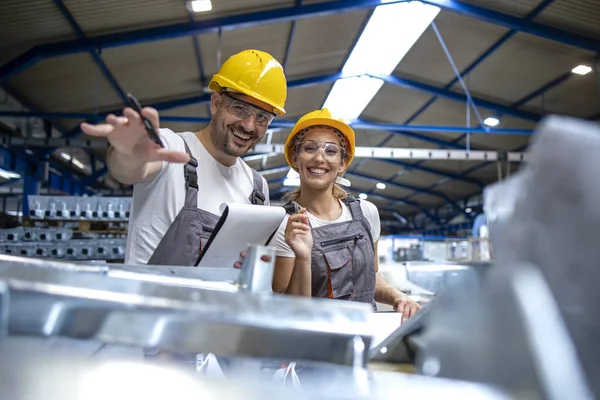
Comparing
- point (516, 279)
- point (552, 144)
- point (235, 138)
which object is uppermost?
point (235, 138)

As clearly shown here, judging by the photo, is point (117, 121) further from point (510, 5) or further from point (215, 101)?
point (510, 5)

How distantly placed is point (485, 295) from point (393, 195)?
20.4 meters

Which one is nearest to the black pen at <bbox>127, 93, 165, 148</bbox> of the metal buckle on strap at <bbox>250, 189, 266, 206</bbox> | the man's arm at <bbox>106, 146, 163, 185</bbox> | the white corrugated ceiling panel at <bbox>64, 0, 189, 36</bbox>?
the man's arm at <bbox>106, 146, 163, 185</bbox>

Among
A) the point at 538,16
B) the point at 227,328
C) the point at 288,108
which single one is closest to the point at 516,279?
the point at 227,328

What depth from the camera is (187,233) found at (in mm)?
1929

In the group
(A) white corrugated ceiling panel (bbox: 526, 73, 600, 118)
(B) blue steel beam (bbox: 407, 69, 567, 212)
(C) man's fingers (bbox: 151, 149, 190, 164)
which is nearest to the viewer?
(C) man's fingers (bbox: 151, 149, 190, 164)

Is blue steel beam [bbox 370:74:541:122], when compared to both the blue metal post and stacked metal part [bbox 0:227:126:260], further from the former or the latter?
A: the blue metal post

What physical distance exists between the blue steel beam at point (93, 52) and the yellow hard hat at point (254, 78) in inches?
170

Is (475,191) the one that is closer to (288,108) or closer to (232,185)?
(288,108)

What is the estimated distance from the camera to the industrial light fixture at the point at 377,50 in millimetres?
7609

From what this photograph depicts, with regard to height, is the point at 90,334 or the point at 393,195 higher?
the point at 393,195

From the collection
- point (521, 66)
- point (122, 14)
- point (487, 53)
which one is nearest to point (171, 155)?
point (122, 14)

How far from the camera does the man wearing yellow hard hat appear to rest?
1.91 meters

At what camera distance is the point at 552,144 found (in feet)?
1.45
